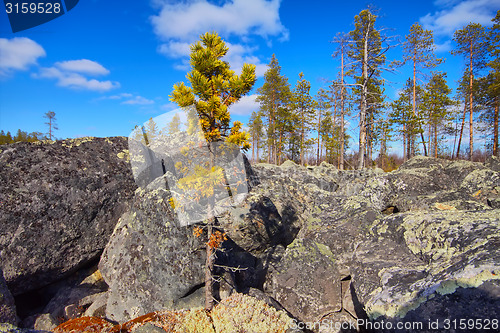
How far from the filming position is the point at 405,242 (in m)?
5.58

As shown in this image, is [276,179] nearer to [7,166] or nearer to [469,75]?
[7,166]

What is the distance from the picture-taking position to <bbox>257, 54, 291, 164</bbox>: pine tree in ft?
116

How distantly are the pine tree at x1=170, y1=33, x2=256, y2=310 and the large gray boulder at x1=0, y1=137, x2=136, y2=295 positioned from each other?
11.2 feet

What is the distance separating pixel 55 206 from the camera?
21.7 feet

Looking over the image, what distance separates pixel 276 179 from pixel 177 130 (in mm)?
4889

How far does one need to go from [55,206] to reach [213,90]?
5321 millimetres

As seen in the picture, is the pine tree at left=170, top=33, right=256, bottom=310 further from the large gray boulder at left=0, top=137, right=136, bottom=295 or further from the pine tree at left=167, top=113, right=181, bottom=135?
the large gray boulder at left=0, top=137, right=136, bottom=295

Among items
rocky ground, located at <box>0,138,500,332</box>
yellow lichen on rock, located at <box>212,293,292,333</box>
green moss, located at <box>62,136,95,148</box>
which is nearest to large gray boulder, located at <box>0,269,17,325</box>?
rocky ground, located at <box>0,138,500,332</box>

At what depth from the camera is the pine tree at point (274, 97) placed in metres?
35.3

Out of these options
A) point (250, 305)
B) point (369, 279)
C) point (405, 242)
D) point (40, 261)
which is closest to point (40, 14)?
point (40, 261)

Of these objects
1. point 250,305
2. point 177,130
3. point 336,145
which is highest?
point 336,145

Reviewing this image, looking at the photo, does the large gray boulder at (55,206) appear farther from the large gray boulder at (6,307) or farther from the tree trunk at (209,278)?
the tree trunk at (209,278)

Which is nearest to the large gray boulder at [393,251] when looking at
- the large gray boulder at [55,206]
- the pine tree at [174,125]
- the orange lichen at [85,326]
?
the pine tree at [174,125]

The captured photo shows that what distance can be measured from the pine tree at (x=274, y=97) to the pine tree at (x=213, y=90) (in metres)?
29.3
